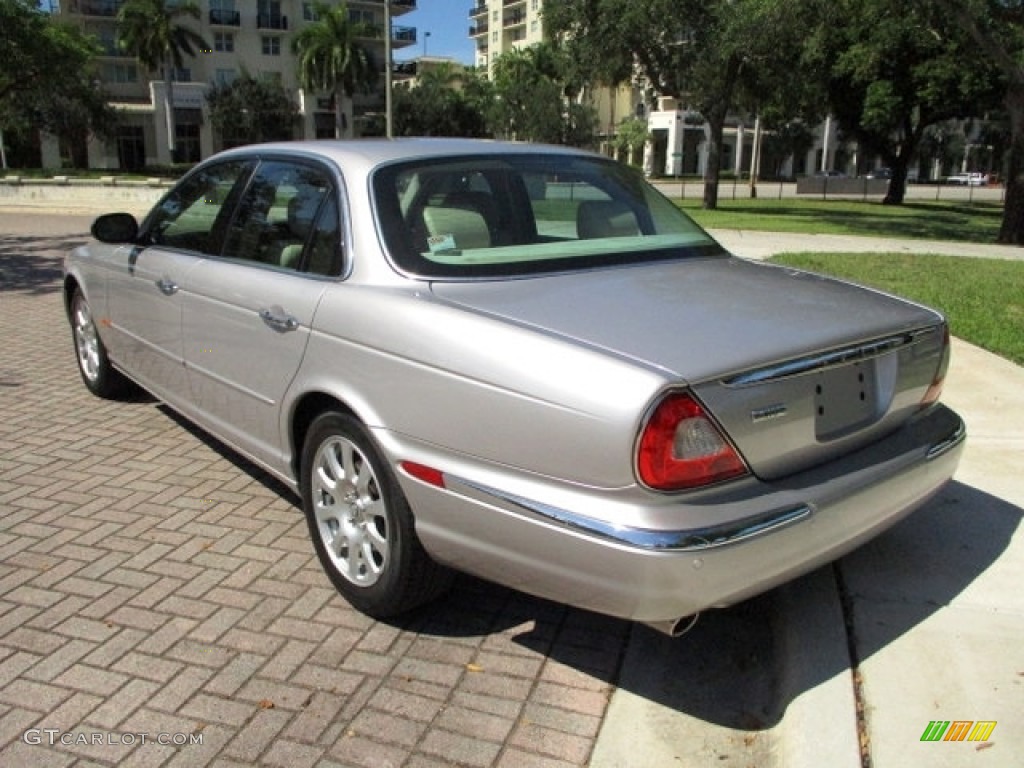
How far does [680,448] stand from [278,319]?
5.78 feet

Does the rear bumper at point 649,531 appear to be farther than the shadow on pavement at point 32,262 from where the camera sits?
No

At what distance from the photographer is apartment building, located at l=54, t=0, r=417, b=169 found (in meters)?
66.2

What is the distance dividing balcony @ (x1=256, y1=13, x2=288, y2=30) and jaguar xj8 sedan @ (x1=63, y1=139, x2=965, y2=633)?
7442 cm

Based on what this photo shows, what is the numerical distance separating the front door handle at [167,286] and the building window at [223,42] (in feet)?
242

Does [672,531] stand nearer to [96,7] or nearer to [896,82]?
[896,82]

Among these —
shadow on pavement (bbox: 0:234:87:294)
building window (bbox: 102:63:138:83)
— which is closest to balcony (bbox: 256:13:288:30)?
building window (bbox: 102:63:138:83)

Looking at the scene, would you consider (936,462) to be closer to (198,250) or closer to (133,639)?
(133,639)

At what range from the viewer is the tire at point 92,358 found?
5.82 metres

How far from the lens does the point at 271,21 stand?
235ft

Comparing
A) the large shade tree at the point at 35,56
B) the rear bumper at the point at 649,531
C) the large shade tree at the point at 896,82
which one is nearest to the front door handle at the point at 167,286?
the rear bumper at the point at 649,531

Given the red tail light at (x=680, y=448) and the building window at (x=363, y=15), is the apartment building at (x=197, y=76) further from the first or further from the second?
the red tail light at (x=680, y=448)

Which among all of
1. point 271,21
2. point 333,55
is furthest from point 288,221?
point 271,21

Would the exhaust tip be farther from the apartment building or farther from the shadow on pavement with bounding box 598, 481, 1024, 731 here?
the apartment building

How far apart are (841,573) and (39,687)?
2.87 metres
